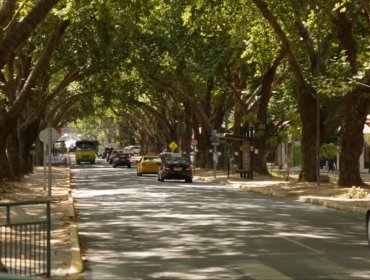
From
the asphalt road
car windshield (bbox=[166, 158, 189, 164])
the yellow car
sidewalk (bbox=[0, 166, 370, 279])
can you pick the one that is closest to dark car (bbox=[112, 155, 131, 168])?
the yellow car

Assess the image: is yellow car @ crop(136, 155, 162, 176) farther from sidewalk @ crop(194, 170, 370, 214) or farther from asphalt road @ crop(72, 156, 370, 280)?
asphalt road @ crop(72, 156, 370, 280)

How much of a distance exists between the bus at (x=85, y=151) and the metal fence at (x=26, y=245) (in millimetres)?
73095

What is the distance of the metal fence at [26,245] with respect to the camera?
9094 millimetres

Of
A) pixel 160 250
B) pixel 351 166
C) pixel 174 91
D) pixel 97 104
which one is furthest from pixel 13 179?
pixel 97 104

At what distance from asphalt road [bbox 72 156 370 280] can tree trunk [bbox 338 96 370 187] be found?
701 centimetres

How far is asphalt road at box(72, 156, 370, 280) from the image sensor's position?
1005 cm

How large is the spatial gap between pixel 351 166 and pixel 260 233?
15.2 metres

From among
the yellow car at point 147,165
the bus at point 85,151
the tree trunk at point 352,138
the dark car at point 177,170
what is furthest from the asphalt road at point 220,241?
the bus at point 85,151

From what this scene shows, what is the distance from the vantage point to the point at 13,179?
108 ft

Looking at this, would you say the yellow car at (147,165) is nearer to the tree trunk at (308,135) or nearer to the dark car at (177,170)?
the dark car at (177,170)

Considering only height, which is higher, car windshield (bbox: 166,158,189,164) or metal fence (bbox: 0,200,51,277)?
car windshield (bbox: 166,158,189,164)

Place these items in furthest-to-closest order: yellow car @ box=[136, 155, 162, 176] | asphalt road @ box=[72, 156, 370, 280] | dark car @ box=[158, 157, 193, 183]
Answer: yellow car @ box=[136, 155, 162, 176]
dark car @ box=[158, 157, 193, 183]
asphalt road @ box=[72, 156, 370, 280]

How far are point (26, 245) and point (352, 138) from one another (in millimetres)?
20583

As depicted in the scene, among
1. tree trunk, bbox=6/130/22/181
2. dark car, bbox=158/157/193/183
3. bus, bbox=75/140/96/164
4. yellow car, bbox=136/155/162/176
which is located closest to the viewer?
tree trunk, bbox=6/130/22/181
